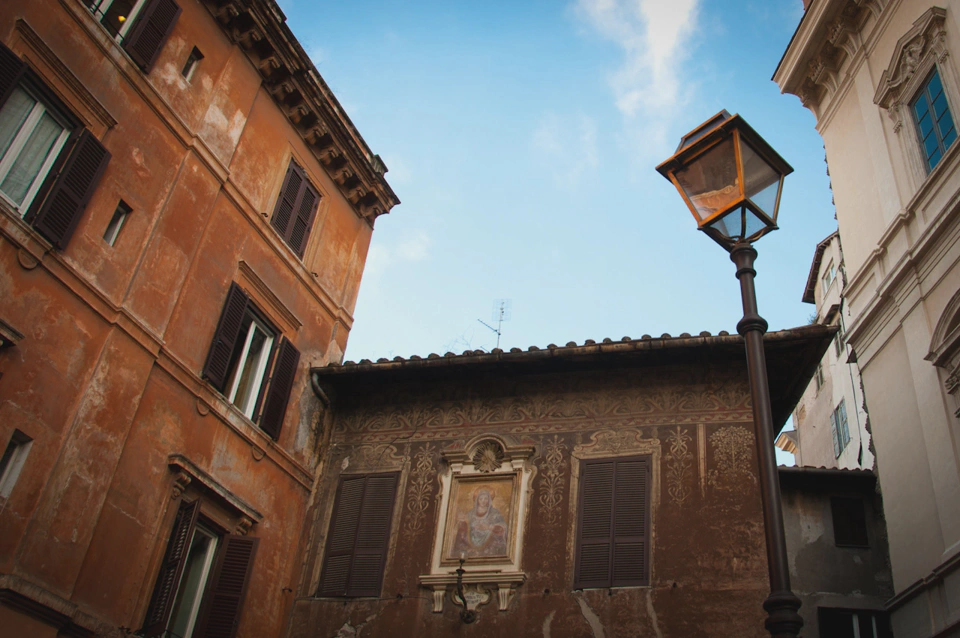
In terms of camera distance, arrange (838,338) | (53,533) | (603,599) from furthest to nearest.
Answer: (838,338)
(603,599)
(53,533)

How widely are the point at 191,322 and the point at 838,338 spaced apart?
2377cm

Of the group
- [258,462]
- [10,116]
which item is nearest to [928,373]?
[258,462]

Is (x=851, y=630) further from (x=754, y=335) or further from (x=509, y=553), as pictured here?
(x=754, y=335)

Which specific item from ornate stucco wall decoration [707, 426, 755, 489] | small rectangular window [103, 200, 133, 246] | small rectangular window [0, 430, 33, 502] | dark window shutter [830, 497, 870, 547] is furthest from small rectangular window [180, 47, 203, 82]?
dark window shutter [830, 497, 870, 547]

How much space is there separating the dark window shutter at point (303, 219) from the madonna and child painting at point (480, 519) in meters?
4.46

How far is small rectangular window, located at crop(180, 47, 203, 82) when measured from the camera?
11.9 meters

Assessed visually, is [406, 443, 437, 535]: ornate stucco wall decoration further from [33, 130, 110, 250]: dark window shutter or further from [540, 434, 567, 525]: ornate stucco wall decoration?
[33, 130, 110, 250]: dark window shutter

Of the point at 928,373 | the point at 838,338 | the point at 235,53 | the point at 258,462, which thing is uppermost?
the point at 838,338

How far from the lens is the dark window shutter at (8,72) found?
9.00 metres

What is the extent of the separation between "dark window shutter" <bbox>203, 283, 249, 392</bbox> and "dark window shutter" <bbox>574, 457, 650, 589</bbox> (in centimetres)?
490

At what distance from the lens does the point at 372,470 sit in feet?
42.9

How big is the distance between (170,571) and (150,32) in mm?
6530

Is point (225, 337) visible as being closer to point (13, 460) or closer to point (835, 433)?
point (13, 460)

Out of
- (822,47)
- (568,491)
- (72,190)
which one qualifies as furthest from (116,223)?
(822,47)
